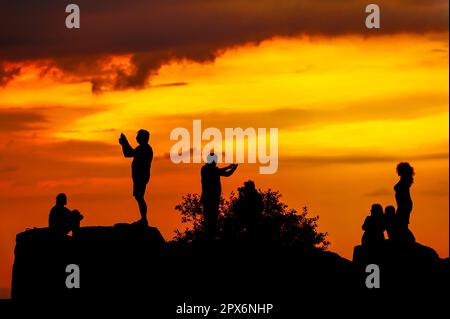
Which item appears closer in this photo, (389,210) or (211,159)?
(389,210)

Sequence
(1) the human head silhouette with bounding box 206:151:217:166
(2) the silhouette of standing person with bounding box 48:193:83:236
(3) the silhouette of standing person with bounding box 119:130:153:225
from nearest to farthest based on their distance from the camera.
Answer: (2) the silhouette of standing person with bounding box 48:193:83:236 < (3) the silhouette of standing person with bounding box 119:130:153:225 < (1) the human head silhouette with bounding box 206:151:217:166

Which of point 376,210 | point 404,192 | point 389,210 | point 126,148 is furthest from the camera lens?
point 126,148

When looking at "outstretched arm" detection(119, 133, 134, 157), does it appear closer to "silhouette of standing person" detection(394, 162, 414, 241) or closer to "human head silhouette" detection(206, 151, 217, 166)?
"human head silhouette" detection(206, 151, 217, 166)

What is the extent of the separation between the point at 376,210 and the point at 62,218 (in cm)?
991

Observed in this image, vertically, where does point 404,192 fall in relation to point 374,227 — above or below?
above

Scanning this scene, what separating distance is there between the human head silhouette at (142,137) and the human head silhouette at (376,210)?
7.53 metres

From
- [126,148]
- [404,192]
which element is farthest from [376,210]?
[126,148]

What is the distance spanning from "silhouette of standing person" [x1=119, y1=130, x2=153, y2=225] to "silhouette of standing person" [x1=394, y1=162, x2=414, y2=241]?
25.9ft

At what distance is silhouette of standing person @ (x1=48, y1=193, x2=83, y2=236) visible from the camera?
40.6 m

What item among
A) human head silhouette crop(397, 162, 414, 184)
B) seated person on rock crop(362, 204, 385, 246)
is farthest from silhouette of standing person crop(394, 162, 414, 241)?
seated person on rock crop(362, 204, 385, 246)

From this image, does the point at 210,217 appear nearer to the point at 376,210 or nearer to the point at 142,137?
the point at 142,137

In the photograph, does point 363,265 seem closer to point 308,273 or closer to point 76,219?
point 308,273

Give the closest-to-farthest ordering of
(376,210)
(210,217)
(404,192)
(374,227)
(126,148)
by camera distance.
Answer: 1. (376,210)
2. (404,192)
3. (374,227)
4. (126,148)
5. (210,217)

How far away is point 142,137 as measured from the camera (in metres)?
41.1
